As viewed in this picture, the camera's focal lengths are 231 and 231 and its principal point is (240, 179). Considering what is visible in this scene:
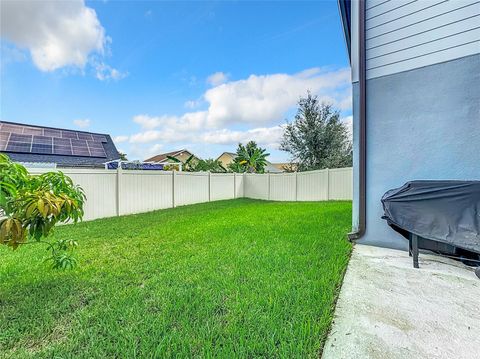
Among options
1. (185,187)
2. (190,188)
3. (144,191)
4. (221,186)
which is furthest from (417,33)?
(221,186)

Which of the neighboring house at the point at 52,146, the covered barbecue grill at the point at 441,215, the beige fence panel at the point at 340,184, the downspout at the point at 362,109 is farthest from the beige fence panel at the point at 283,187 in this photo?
the neighboring house at the point at 52,146

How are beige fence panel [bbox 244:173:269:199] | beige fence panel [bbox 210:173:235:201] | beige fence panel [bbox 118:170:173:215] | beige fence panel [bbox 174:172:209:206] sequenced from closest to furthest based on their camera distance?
1. beige fence panel [bbox 118:170:173:215]
2. beige fence panel [bbox 174:172:209:206]
3. beige fence panel [bbox 210:173:235:201]
4. beige fence panel [bbox 244:173:269:199]

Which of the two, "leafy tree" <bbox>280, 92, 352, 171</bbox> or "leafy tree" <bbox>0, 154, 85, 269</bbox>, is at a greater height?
"leafy tree" <bbox>280, 92, 352, 171</bbox>

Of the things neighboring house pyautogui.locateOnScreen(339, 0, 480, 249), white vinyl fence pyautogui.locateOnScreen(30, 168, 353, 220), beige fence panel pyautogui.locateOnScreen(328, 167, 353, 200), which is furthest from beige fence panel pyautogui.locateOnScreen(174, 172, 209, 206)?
neighboring house pyautogui.locateOnScreen(339, 0, 480, 249)

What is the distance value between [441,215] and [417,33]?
2740mm

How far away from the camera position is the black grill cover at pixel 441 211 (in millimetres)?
2578

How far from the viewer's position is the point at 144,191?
8367mm

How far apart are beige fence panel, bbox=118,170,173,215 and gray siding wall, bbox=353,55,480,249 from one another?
22.7ft

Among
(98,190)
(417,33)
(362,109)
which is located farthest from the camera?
(98,190)

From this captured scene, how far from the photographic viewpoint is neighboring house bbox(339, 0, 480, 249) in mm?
3160

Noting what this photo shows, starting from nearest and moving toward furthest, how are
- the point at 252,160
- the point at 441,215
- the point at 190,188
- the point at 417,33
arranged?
the point at 441,215
the point at 417,33
the point at 190,188
the point at 252,160

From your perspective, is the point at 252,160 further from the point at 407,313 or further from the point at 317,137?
the point at 407,313

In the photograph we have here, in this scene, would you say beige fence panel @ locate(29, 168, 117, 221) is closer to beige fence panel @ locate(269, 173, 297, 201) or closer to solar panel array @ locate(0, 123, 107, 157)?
solar panel array @ locate(0, 123, 107, 157)

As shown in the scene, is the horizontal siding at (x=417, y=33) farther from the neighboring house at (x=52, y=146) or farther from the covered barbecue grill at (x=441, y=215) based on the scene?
the neighboring house at (x=52, y=146)
